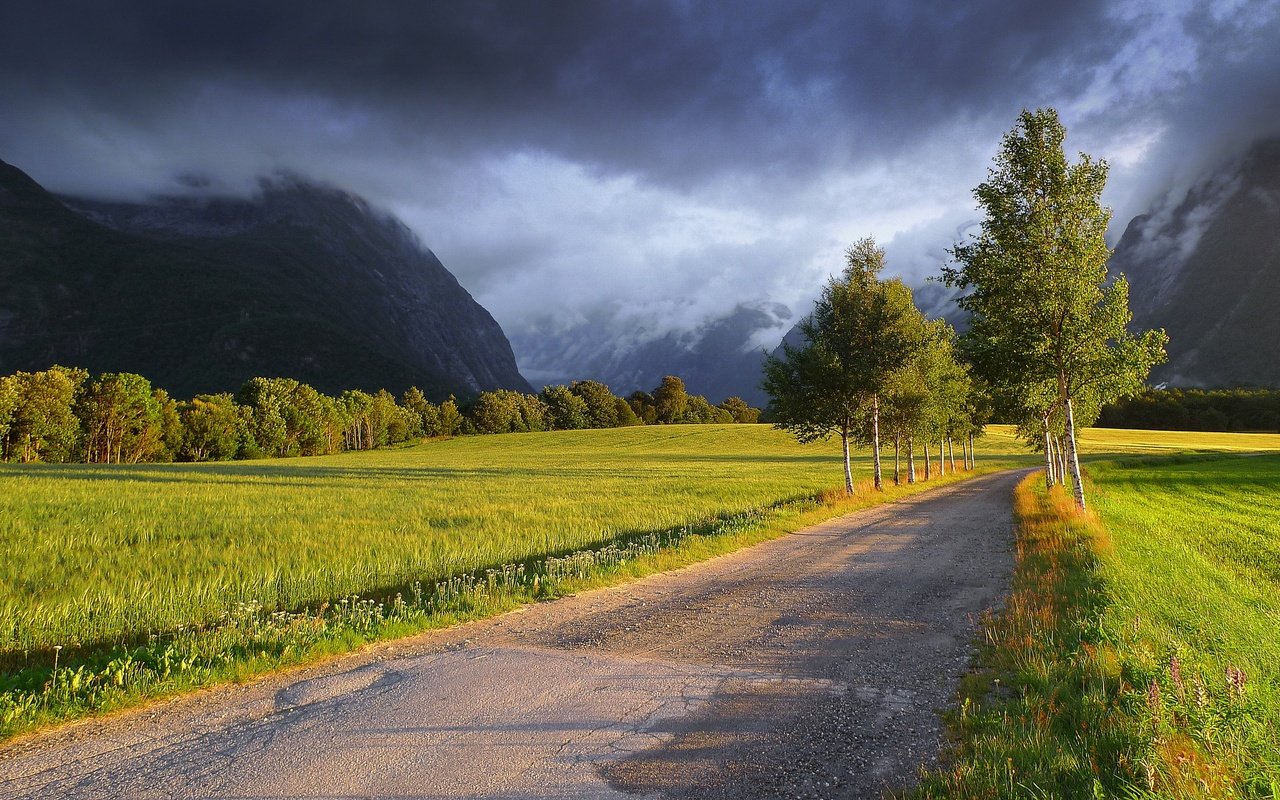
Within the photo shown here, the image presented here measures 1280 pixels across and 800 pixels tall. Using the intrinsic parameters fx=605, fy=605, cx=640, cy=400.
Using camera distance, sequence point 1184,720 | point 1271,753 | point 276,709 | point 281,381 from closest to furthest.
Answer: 1. point 1271,753
2. point 1184,720
3. point 276,709
4. point 281,381

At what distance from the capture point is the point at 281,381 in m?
107

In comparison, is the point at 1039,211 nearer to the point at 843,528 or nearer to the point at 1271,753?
the point at 843,528

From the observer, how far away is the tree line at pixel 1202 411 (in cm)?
11544

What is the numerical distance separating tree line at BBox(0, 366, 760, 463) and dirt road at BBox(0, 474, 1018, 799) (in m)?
93.5

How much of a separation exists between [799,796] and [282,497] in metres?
31.2

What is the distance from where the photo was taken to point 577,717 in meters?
5.85

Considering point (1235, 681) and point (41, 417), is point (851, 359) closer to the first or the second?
point (1235, 681)

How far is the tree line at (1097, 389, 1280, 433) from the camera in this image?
115m

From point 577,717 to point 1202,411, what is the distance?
534 feet

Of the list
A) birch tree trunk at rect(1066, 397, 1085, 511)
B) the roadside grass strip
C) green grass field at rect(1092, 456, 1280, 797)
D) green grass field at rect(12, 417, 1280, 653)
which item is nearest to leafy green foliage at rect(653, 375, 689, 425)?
green grass field at rect(12, 417, 1280, 653)

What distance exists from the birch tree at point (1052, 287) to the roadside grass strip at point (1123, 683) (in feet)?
25.5

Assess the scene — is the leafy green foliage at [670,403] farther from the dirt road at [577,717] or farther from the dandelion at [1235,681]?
the dandelion at [1235,681]

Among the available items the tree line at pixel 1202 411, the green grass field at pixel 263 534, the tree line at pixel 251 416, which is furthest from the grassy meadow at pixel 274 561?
the tree line at pixel 1202 411

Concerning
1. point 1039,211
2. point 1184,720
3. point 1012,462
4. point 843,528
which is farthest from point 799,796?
point 1012,462
